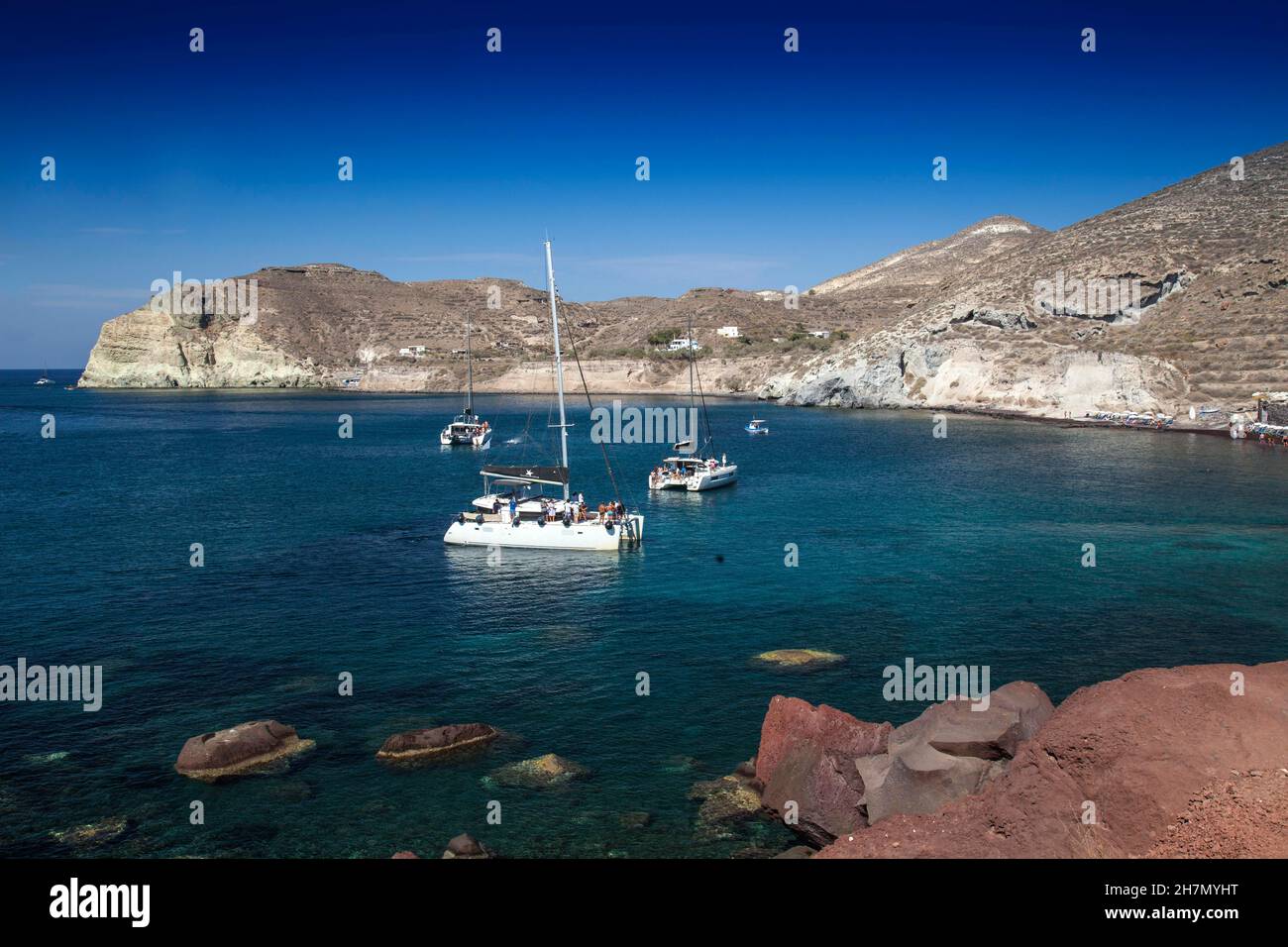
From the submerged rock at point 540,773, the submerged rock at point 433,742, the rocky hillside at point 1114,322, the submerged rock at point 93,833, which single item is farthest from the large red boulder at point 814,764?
the rocky hillside at point 1114,322

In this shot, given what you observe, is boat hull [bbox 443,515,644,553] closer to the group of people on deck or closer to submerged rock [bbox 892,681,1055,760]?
the group of people on deck

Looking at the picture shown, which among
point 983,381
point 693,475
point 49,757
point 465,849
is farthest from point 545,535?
point 983,381

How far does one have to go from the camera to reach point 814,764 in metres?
19.1

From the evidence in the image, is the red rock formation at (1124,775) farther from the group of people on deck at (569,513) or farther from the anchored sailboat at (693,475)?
the anchored sailboat at (693,475)

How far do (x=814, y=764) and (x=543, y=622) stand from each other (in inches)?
637

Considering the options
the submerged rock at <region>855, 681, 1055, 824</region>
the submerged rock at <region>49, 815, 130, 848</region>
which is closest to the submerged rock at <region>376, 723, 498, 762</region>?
the submerged rock at <region>49, 815, 130, 848</region>

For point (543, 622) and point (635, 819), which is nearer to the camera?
point (635, 819)

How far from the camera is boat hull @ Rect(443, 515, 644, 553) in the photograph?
146ft

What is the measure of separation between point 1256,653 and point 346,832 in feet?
88.1

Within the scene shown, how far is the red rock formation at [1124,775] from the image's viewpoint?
12.2 m

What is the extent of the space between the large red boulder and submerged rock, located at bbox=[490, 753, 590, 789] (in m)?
4.29

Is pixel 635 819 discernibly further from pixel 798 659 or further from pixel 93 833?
pixel 93 833

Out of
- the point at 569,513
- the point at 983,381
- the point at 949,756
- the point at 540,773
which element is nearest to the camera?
the point at 949,756

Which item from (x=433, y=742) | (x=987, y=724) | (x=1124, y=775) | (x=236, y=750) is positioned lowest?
(x=433, y=742)
